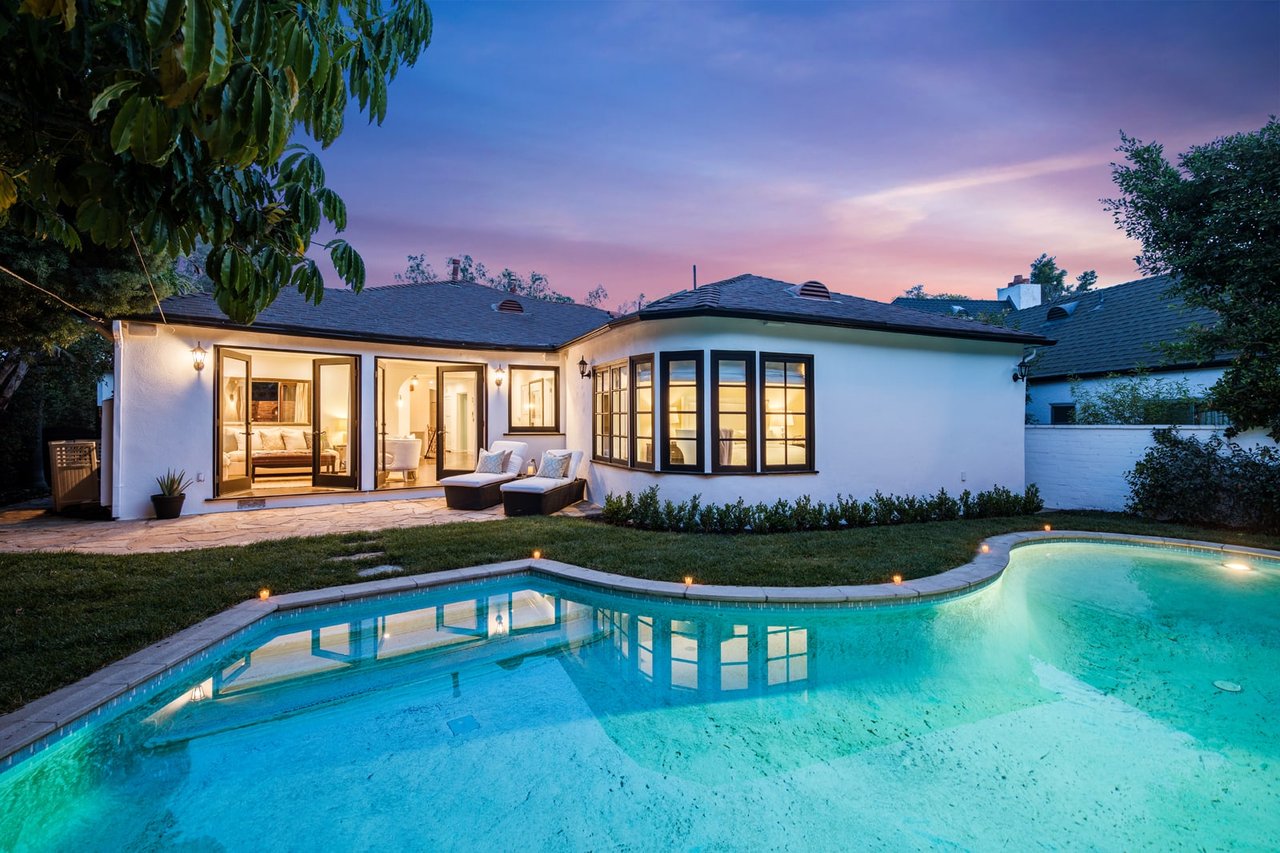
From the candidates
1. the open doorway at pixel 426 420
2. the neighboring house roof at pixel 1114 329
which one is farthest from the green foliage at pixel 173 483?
the neighboring house roof at pixel 1114 329

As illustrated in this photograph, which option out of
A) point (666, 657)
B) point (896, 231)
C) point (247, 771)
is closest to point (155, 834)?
point (247, 771)

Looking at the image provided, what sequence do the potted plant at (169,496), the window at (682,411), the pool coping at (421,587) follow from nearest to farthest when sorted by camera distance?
the pool coping at (421,587)
the window at (682,411)
the potted plant at (169,496)

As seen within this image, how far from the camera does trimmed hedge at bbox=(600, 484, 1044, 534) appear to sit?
8062 millimetres

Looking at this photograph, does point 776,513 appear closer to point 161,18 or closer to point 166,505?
point 161,18

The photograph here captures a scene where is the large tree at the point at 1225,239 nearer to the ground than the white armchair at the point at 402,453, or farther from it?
farther from it

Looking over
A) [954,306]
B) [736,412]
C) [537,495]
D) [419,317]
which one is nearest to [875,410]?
[736,412]

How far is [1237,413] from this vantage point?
8.45 metres

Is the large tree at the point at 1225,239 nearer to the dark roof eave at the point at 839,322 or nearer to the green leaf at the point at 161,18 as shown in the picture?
the dark roof eave at the point at 839,322

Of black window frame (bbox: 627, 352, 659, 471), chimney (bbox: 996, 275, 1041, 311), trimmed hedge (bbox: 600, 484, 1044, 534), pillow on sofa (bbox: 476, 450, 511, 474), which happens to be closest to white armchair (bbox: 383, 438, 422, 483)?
pillow on sofa (bbox: 476, 450, 511, 474)

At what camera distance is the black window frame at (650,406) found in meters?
8.45

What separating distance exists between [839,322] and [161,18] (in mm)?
8554

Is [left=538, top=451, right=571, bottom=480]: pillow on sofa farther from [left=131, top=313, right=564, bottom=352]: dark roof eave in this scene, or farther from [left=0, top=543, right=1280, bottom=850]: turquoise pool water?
[left=0, top=543, right=1280, bottom=850]: turquoise pool water

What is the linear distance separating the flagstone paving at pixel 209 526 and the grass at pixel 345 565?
64cm

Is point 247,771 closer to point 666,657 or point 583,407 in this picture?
point 666,657
